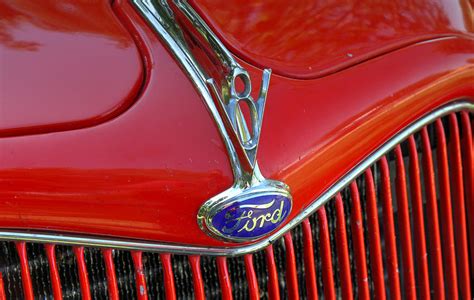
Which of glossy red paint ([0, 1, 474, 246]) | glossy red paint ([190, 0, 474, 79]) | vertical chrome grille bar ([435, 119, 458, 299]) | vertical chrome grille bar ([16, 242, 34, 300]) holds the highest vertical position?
glossy red paint ([190, 0, 474, 79])

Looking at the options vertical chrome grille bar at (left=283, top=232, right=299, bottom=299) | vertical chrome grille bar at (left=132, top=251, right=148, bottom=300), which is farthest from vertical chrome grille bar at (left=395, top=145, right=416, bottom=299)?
vertical chrome grille bar at (left=132, top=251, right=148, bottom=300)

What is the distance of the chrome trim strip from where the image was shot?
2.93ft

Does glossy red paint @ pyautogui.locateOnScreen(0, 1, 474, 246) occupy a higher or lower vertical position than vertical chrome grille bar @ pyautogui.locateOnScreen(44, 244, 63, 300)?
higher

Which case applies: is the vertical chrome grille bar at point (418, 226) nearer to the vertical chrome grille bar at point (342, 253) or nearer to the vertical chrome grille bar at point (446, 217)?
the vertical chrome grille bar at point (446, 217)

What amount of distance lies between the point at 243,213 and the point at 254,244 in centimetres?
8

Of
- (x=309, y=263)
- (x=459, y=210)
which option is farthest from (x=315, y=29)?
(x=459, y=210)

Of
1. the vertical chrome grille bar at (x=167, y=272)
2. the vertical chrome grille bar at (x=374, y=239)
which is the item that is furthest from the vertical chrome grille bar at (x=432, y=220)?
the vertical chrome grille bar at (x=167, y=272)

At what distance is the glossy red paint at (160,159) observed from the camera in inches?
34.2

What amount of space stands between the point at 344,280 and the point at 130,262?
361 mm

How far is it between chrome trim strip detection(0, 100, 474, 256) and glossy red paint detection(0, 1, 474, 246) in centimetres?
1

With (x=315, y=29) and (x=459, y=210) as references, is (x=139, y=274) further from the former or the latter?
(x=459, y=210)

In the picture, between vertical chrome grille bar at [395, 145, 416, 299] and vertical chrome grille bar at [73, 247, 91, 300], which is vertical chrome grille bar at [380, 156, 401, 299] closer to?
vertical chrome grille bar at [395, 145, 416, 299]

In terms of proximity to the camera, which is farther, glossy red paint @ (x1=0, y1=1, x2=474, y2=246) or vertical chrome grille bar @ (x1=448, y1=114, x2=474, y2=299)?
vertical chrome grille bar @ (x1=448, y1=114, x2=474, y2=299)

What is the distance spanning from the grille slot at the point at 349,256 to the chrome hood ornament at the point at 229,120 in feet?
0.25
